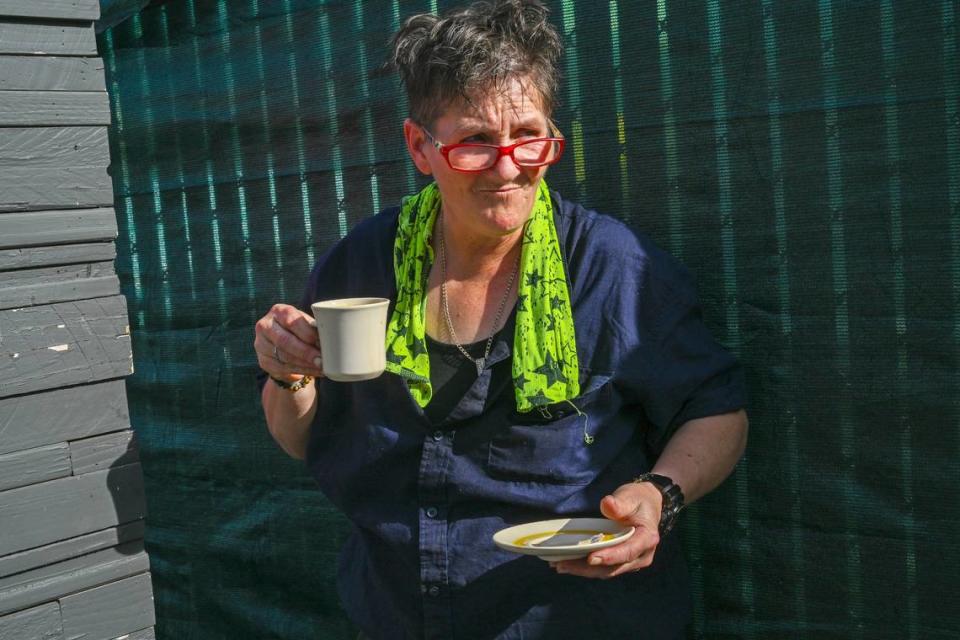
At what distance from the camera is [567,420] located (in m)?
2.52

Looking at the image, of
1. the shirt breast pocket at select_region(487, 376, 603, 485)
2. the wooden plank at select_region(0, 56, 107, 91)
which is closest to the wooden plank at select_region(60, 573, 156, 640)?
the shirt breast pocket at select_region(487, 376, 603, 485)

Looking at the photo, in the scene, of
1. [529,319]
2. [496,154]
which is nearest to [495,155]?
[496,154]

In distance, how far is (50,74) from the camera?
2.55m

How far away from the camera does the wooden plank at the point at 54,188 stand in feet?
8.21

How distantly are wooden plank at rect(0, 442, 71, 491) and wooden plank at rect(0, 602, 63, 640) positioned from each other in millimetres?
285

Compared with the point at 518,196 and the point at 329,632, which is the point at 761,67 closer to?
the point at 518,196

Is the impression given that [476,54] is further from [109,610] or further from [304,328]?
[109,610]

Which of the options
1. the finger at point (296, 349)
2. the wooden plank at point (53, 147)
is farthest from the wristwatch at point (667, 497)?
the wooden plank at point (53, 147)

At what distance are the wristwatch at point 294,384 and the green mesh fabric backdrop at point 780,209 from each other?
0.82 metres

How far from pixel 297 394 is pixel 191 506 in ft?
4.90

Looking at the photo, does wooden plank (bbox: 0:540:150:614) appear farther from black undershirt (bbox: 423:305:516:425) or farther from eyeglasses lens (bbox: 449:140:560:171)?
eyeglasses lens (bbox: 449:140:560:171)

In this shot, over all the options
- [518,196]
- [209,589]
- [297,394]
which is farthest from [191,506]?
[518,196]

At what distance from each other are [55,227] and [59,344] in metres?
0.26

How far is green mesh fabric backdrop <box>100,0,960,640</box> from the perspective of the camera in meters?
2.53
